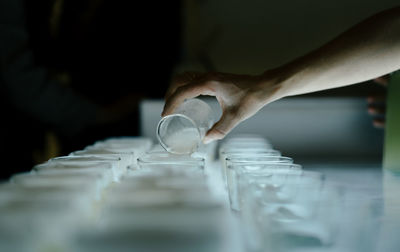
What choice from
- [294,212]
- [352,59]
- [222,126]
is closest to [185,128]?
[222,126]

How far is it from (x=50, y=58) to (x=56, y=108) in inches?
14.0

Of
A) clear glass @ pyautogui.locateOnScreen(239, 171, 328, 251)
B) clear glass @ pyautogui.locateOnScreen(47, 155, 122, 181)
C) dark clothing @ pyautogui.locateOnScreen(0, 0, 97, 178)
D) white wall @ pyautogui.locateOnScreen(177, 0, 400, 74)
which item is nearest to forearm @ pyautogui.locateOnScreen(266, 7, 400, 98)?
clear glass @ pyautogui.locateOnScreen(239, 171, 328, 251)

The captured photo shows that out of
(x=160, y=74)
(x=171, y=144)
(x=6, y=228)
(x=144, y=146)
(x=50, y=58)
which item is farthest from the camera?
(x=160, y=74)

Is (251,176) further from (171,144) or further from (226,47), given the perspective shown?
(226,47)

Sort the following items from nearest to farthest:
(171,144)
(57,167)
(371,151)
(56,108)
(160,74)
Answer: (57,167) < (171,144) < (371,151) < (56,108) < (160,74)

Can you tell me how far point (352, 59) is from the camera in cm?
101

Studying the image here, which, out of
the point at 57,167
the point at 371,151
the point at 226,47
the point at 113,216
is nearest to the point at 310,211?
the point at 113,216

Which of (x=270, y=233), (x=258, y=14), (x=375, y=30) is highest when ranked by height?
(x=258, y=14)

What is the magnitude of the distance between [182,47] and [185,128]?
1.75m

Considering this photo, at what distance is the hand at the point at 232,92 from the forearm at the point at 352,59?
4cm

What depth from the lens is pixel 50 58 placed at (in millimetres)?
2363

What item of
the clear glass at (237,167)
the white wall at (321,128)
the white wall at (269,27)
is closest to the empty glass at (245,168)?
the clear glass at (237,167)

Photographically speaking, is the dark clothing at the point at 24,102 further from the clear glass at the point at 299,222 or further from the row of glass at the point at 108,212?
the clear glass at the point at 299,222

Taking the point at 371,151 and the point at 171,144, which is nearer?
the point at 171,144
